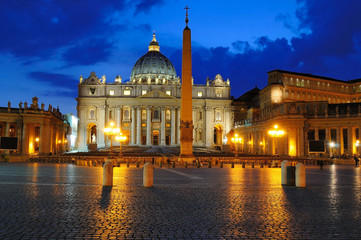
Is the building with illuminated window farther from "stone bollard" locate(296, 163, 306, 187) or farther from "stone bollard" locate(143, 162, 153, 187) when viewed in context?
"stone bollard" locate(143, 162, 153, 187)

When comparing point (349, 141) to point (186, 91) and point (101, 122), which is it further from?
Answer: point (101, 122)

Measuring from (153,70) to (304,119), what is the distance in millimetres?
69479

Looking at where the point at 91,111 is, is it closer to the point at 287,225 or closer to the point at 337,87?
the point at 337,87

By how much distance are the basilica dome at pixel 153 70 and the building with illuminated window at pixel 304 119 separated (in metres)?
32.5

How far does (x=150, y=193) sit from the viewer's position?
1479 cm

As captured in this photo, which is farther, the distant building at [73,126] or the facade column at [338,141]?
the distant building at [73,126]

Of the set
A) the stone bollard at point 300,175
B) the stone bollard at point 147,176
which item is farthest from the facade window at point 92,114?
the stone bollard at point 300,175

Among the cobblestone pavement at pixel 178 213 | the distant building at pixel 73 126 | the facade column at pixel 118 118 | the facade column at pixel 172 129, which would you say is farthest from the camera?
the facade column at pixel 172 129

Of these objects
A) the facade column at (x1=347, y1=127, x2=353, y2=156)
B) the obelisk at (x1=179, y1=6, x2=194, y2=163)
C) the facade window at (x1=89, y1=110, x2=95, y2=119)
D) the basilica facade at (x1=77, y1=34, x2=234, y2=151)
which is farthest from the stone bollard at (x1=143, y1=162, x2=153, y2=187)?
the facade window at (x1=89, y1=110, x2=95, y2=119)

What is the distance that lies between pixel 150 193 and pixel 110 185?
3.28 meters

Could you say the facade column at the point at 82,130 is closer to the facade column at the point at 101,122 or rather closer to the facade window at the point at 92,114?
the facade window at the point at 92,114

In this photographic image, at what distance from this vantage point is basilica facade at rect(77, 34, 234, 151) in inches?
4134

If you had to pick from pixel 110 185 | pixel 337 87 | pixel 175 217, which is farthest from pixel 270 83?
pixel 175 217

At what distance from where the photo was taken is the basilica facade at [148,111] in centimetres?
10500
